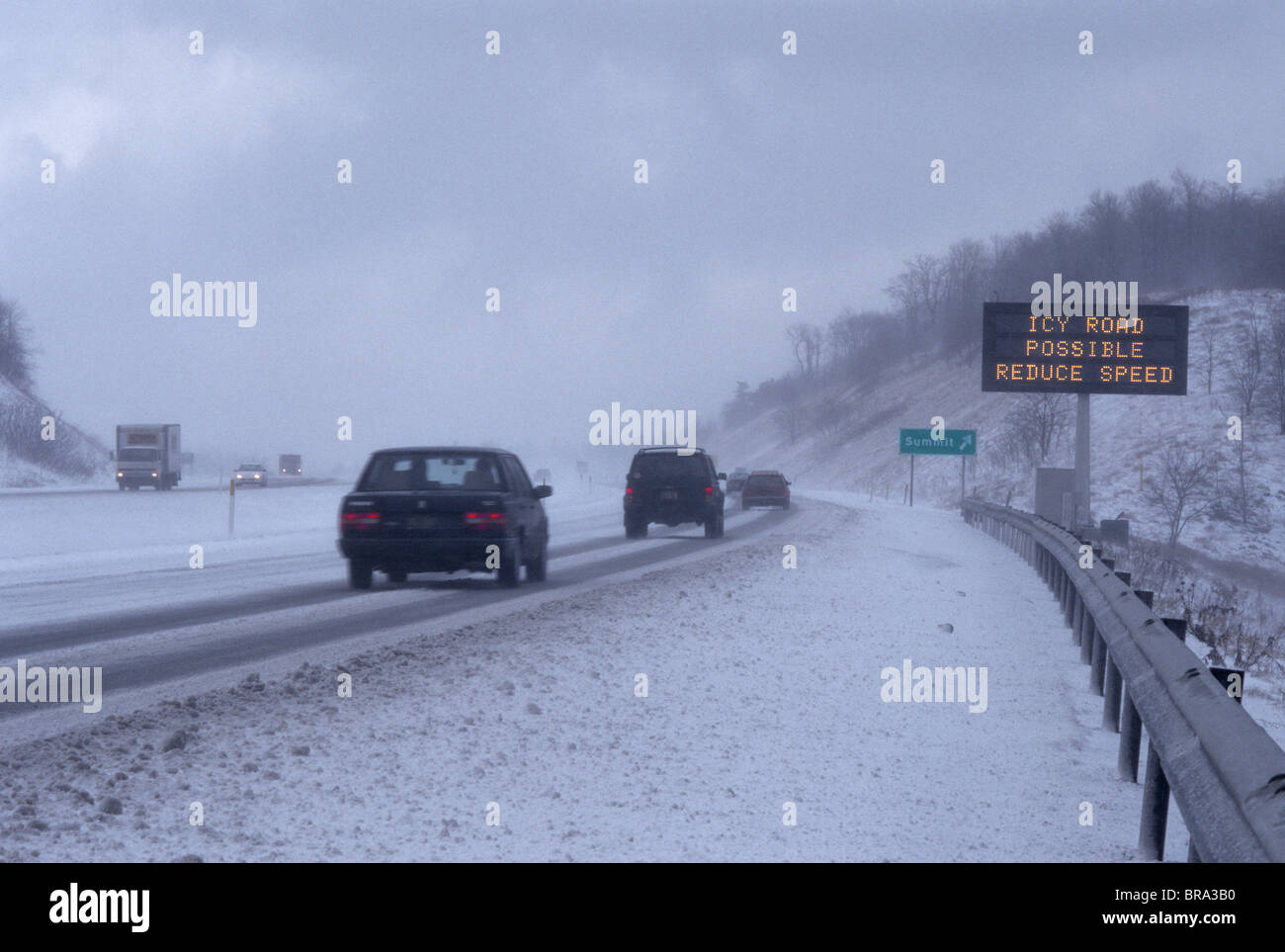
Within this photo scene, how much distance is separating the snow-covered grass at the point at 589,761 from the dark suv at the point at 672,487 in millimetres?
17284

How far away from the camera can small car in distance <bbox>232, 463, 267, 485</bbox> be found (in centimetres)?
7249

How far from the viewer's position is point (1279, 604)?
132ft

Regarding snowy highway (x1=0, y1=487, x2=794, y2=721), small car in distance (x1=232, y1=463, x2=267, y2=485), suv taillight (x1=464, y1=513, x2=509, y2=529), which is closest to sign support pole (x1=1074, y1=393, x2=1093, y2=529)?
snowy highway (x1=0, y1=487, x2=794, y2=721)

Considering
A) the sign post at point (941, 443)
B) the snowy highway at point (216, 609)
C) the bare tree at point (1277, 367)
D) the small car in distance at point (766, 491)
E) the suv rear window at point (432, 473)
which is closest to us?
the snowy highway at point (216, 609)

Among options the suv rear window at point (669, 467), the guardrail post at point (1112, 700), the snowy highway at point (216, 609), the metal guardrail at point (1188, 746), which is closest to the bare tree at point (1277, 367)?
the suv rear window at point (669, 467)

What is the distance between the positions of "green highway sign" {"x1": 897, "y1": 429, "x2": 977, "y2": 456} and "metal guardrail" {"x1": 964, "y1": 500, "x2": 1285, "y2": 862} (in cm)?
5306

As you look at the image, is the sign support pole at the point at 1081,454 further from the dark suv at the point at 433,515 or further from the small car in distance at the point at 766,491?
the dark suv at the point at 433,515

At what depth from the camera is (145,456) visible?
63.8 metres

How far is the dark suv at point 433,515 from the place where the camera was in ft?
51.8

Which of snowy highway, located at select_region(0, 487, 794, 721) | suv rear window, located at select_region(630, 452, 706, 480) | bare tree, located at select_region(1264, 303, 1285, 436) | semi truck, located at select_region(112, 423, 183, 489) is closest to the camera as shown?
snowy highway, located at select_region(0, 487, 794, 721)

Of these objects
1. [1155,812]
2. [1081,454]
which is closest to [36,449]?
[1081,454]

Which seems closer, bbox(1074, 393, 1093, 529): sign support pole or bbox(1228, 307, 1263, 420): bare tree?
bbox(1074, 393, 1093, 529): sign support pole

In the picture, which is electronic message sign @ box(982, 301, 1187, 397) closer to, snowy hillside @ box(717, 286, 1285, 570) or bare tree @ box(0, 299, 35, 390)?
snowy hillside @ box(717, 286, 1285, 570)

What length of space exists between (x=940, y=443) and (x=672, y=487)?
1404 inches
